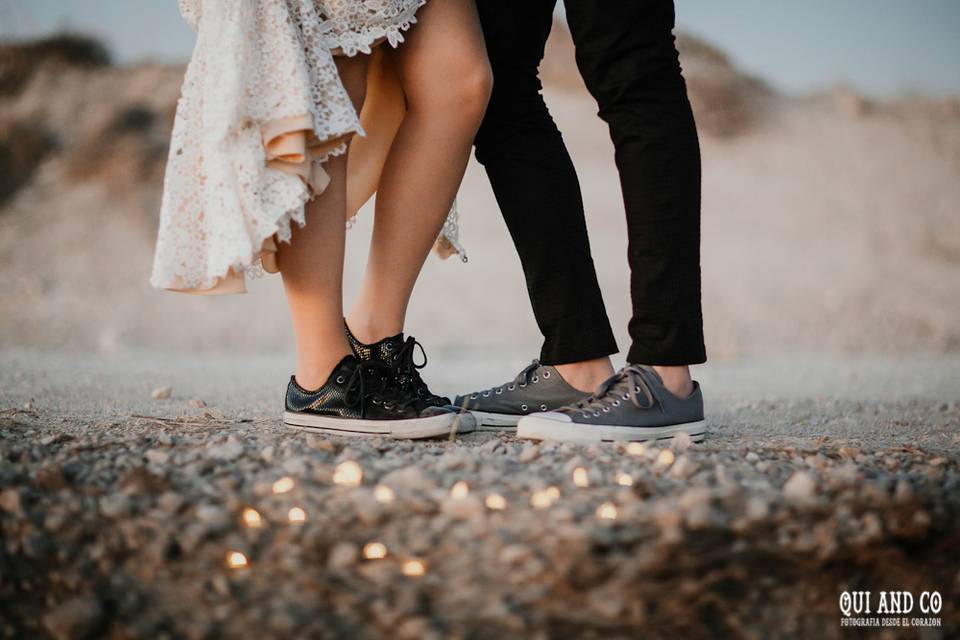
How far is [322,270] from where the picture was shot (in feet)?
5.49

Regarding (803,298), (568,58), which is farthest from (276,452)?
(568,58)

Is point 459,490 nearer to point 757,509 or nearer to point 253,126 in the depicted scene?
point 757,509

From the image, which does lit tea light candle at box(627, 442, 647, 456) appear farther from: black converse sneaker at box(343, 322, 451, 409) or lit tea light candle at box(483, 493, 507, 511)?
black converse sneaker at box(343, 322, 451, 409)

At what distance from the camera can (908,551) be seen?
1.15 meters

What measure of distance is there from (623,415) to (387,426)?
49cm

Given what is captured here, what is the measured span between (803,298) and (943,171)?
366 centimetres

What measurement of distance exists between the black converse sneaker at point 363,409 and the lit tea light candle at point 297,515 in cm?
55

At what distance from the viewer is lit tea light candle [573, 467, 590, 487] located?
1269 mm

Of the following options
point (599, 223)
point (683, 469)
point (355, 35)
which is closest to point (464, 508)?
point (683, 469)

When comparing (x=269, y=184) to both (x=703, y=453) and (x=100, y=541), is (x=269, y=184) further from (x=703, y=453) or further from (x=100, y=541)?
(x=703, y=453)

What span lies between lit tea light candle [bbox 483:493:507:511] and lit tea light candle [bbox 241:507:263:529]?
320 mm

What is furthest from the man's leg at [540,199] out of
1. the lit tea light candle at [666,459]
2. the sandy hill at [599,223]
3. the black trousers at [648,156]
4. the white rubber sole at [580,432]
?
the sandy hill at [599,223]

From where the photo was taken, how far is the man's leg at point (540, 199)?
1.85m

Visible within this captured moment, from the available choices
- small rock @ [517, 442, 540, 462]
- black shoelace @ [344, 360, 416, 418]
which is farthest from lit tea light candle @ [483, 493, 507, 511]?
black shoelace @ [344, 360, 416, 418]
